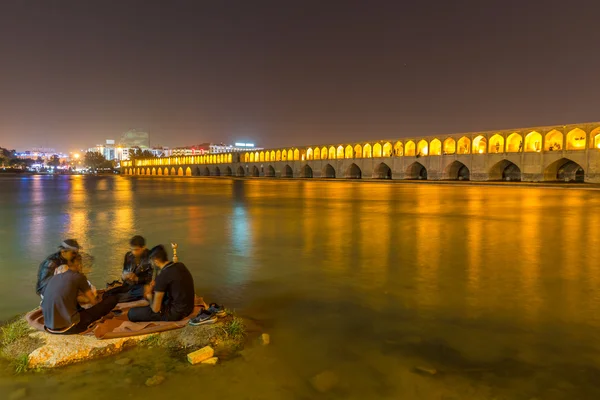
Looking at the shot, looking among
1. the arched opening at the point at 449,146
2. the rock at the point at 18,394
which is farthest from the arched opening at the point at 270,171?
the rock at the point at 18,394

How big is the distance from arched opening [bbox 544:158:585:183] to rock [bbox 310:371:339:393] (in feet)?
101

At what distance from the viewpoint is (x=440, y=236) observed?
789 cm

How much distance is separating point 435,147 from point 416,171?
10.7 feet

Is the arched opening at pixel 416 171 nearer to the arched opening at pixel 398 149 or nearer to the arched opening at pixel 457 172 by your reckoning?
the arched opening at pixel 398 149

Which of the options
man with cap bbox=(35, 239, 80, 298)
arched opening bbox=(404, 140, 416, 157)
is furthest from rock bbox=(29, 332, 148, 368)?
arched opening bbox=(404, 140, 416, 157)

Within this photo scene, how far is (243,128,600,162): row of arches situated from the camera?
90.8ft

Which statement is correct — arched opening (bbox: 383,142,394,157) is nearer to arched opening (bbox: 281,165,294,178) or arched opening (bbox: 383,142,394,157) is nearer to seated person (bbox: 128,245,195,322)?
arched opening (bbox: 281,165,294,178)

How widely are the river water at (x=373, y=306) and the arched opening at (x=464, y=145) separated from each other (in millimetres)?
26432

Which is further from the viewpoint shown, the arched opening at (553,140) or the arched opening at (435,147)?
the arched opening at (435,147)

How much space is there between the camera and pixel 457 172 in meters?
35.8

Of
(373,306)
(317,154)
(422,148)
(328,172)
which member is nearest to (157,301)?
(373,306)

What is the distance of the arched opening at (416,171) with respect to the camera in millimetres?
38094

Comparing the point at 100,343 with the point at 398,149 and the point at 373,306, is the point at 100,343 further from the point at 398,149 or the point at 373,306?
the point at 398,149

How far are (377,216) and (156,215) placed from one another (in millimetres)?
5856
